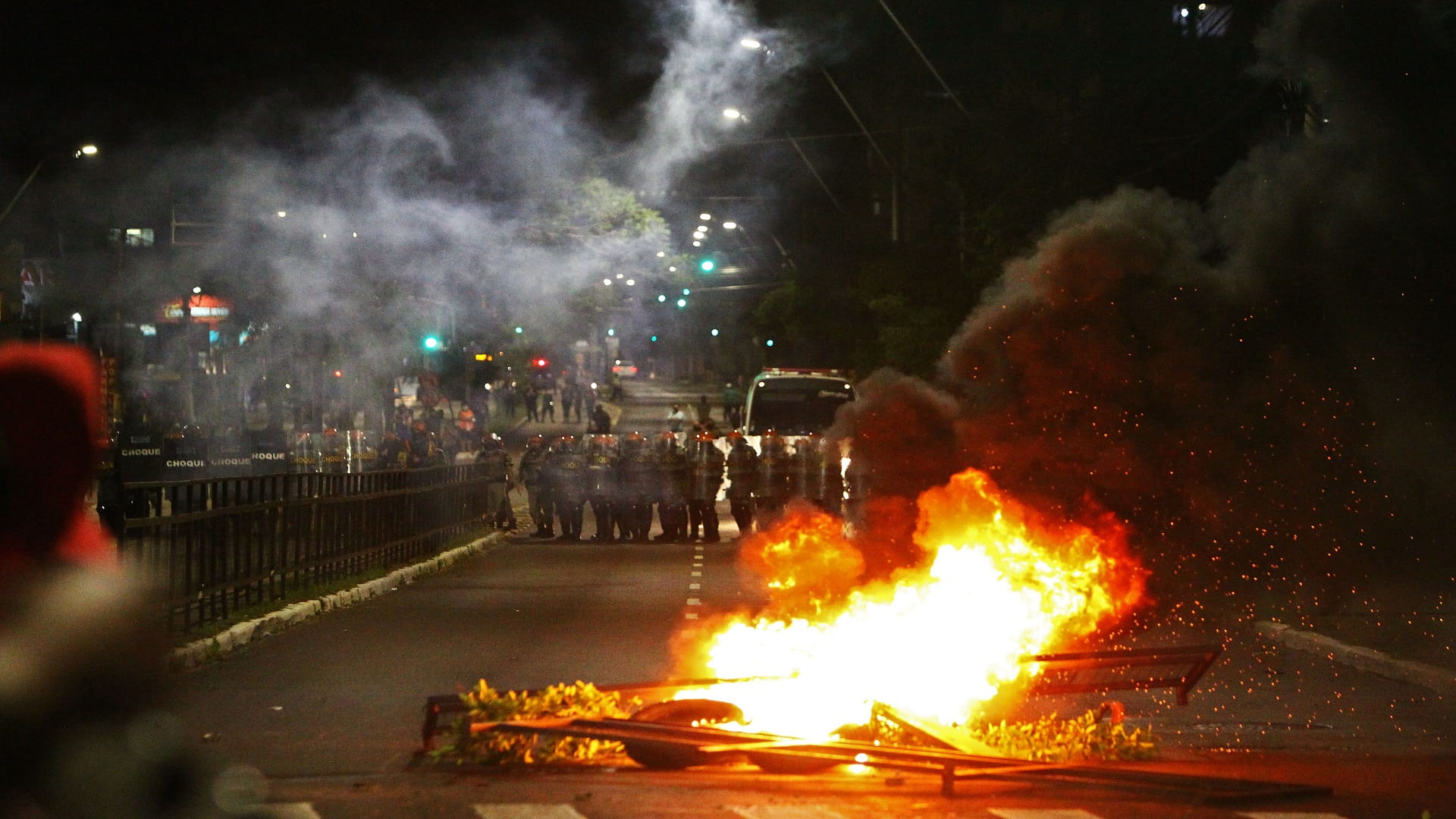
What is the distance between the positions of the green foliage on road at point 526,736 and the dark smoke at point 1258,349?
4.83 m

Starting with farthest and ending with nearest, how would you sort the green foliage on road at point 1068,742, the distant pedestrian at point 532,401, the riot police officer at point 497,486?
1. the distant pedestrian at point 532,401
2. the riot police officer at point 497,486
3. the green foliage on road at point 1068,742

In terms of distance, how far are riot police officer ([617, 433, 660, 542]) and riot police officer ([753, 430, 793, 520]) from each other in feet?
5.84

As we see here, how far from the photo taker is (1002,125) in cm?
2444

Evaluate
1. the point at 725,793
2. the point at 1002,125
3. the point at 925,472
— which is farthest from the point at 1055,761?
the point at 1002,125

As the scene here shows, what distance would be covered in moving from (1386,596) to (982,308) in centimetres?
540

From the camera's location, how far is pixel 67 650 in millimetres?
2777

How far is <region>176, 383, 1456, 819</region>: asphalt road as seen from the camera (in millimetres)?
7105

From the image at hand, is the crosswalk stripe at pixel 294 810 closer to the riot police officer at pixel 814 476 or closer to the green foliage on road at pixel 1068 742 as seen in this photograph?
the green foliage on road at pixel 1068 742

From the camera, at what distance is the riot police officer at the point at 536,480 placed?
26156 mm

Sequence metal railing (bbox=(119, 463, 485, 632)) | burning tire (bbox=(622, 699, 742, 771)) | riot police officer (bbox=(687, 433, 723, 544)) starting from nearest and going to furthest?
burning tire (bbox=(622, 699, 742, 771)) → metal railing (bbox=(119, 463, 485, 632)) → riot police officer (bbox=(687, 433, 723, 544))

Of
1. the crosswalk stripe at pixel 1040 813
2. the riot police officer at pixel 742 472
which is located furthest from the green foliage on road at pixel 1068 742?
the riot police officer at pixel 742 472

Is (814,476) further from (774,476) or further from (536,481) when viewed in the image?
(536,481)

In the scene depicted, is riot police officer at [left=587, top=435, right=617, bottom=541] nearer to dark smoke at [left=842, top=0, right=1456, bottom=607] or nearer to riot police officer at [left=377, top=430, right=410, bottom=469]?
riot police officer at [left=377, top=430, right=410, bottom=469]

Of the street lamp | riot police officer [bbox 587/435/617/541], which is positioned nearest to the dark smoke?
riot police officer [bbox 587/435/617/541]
